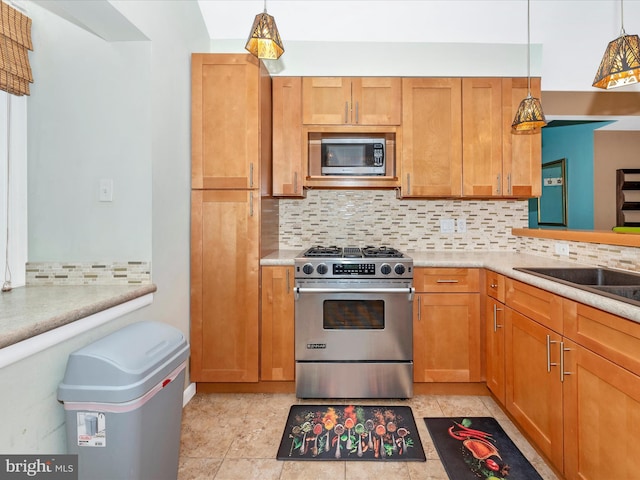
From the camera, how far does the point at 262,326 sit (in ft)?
7.87

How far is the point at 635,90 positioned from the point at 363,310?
3.57m

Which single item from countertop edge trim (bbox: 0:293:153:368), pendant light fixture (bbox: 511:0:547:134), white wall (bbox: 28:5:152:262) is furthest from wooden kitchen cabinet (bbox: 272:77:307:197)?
pendant light fixture (bbox: 511:0:547:134)

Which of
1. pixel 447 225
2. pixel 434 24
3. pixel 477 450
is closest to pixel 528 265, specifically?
pixel 447 225

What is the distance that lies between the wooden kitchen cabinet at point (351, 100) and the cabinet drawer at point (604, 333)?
1838 mm

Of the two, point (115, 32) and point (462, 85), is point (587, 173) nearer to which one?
point (462, 85)

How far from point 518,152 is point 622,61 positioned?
3.51 ft

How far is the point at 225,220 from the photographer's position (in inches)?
93.2

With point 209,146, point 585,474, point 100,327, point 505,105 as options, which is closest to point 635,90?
point 505,105

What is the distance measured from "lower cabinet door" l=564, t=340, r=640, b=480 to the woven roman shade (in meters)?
2.74

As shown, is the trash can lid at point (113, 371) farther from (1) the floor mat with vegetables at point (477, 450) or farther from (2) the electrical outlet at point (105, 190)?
(1) the floor mat with vegetables at point (477, 450)

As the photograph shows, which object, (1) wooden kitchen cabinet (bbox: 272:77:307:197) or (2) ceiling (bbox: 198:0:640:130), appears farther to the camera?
(2) ceiling (bbox: 198:0:640:130)

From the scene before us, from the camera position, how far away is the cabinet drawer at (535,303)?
61.4 inches

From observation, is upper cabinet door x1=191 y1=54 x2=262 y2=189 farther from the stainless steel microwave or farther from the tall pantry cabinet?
the stainless steel microwave

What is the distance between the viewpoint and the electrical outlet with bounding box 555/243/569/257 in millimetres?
2336
